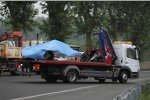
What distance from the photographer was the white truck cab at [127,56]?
31.7 m

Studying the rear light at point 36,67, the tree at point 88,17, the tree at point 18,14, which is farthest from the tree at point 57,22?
the rear light at point 36,67

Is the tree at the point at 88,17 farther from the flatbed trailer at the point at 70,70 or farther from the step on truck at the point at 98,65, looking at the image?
the flatbed trailer at the point at 70,70

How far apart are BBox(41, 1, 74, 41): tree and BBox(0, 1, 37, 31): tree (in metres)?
3.33

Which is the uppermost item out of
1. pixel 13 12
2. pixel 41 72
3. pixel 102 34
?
pixel 13 12

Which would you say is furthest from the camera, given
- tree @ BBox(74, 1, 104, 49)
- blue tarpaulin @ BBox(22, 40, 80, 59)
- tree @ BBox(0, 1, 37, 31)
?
tree @ BBox(74, 1, 104, 49)

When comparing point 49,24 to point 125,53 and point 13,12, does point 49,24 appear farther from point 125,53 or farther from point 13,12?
point 125,53

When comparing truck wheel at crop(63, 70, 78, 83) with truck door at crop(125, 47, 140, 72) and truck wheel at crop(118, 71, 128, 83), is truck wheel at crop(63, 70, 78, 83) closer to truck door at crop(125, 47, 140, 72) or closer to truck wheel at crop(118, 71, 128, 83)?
truck wheel at crop(118, 71, 128, 83)

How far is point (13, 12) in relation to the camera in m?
46.6

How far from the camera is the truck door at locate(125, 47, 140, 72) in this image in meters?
32.0

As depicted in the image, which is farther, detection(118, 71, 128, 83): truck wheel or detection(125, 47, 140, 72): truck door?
detection(125, 47, 140, 72): truck door

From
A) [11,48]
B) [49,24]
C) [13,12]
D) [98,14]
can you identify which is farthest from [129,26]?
[11,48]

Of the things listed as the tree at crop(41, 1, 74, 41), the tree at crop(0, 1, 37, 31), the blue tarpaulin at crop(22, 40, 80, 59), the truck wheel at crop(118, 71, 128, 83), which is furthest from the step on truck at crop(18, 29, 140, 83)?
the tree at crop(41, 1, 74, 41)

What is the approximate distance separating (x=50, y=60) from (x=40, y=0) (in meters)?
20.1

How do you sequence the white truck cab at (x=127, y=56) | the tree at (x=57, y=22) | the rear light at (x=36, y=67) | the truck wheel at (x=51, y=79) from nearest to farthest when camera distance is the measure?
the rear light at (x=36, y=67) < the truck wheel at (x=51, y=79) < the white truck cab at (x=127, y=56) < the tree at (x=57, y=22)
